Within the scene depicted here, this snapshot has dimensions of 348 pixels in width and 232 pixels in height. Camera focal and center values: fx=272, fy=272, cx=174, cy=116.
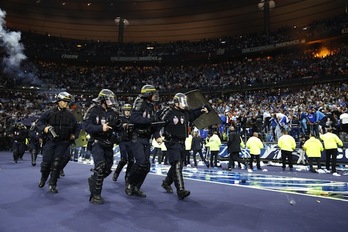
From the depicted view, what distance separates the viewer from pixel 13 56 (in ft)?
101

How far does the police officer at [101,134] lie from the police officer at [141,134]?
464 millimetres

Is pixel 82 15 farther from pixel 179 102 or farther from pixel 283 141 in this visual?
pixel 179 102

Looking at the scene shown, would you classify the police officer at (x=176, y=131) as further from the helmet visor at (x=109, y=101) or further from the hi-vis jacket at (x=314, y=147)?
the hi-vis jacket at (x=314, y=147)

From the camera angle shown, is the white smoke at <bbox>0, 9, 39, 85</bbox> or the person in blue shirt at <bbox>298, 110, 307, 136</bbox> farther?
the white smoke at <bbox>0, 9, 39, 85</bbox>

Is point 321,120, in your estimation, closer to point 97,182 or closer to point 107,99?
point 107,99

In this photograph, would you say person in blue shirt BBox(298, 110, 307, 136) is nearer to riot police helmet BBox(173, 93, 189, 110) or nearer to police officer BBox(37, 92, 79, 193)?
riot police helmet BBox(173, 93, 189, 110)

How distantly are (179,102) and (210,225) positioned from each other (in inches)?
108

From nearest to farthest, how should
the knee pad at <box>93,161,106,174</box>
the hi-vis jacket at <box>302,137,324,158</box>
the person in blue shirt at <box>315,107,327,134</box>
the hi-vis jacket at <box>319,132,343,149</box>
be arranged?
1. the knee pad at <box>93,161,106,174</box>
2. the hi-vis jacket at <box>319,132,343,149</box>
3. the hi-vis jacket at <box>302,137,324,158</box>
4. the person in blue shirt at <box>315,107,327,134</box>

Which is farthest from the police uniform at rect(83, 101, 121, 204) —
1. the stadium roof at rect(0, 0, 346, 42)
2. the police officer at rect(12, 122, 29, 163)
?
the stadium roof at rect(0, 0, 346, 42)

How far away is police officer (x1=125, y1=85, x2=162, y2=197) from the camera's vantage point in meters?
5.29

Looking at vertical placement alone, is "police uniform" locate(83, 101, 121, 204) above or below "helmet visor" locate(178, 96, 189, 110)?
below

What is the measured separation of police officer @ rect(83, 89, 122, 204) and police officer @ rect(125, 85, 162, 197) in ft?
1.52

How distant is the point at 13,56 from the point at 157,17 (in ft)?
57.0

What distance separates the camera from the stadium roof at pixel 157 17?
30.0m
